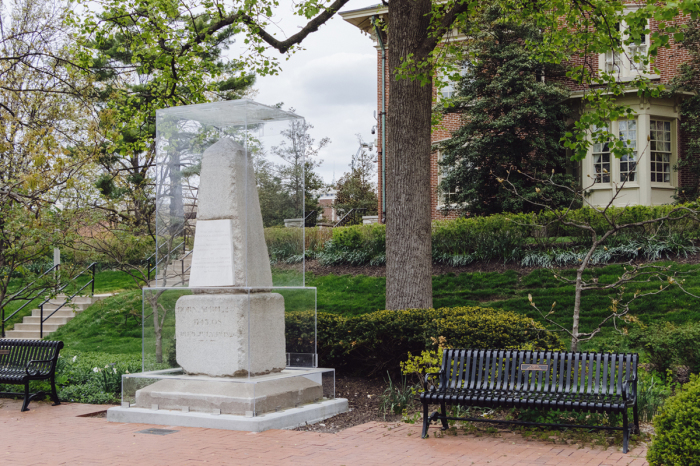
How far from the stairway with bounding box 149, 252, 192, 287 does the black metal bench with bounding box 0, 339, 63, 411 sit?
1.90m

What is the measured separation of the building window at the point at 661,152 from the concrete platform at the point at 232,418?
1799cm

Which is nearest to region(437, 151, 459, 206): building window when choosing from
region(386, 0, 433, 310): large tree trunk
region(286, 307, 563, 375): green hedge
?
region(386, 0, 433, 310): large tree trunk

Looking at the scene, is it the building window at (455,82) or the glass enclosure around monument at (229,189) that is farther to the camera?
the building window at (455,82)

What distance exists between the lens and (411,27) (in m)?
11.1

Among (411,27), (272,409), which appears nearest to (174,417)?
(272,409)

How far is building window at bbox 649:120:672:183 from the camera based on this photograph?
2203 centimetres

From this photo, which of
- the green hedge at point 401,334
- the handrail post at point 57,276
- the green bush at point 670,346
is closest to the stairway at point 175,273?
the green hedge at point 401,334

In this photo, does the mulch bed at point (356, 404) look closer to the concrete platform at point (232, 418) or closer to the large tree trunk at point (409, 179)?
the concrete platform at point (232, 418)

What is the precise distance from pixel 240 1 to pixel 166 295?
7.08 metres

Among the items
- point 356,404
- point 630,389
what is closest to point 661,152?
point 356,404

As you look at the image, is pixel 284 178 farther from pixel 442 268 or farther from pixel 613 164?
pixel 613 164

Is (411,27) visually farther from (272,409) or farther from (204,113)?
(272,409)

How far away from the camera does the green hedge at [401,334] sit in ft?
26.8

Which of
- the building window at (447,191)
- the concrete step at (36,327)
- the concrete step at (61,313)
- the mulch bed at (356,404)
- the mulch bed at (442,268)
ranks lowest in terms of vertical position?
the concrete step at (36,327)
